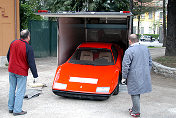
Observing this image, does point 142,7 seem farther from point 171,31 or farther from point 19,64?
point 19,64

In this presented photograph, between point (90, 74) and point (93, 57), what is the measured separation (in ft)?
3.89

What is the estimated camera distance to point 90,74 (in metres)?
7.69

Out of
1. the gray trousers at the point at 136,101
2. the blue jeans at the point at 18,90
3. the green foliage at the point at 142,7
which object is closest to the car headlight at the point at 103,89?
the gray trousers at the point at 136,101

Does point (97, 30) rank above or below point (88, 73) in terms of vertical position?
above

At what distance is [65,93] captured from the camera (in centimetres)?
712

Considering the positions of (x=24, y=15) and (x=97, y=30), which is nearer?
(x=97, y=30)

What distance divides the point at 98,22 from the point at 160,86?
4549 mm

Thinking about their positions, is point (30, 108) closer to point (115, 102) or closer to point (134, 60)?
point (115, 102)

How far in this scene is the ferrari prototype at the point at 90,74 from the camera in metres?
7.05

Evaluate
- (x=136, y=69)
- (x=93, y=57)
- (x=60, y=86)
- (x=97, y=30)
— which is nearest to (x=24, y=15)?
(x=97, y=30)

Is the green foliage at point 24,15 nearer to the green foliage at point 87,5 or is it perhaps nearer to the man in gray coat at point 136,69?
the green foliage at point 87,5

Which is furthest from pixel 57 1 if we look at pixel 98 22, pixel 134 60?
pixel 134 60

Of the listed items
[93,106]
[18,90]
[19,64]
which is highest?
[19,64]

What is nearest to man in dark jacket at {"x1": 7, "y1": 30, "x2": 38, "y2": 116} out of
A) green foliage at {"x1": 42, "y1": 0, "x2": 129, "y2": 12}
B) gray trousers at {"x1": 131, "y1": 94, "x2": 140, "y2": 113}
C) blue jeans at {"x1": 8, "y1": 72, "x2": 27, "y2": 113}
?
blue jeans at {"x1": 8, "y1": 72, "x2": 27, "y2": 113}
